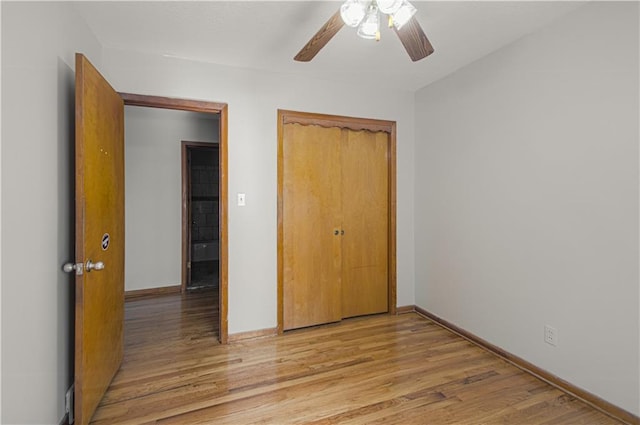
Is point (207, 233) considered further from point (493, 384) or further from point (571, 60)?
point (571, 60)

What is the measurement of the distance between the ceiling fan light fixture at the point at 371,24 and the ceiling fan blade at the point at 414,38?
9 cm

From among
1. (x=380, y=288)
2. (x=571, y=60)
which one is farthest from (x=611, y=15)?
(x=380, y=288)

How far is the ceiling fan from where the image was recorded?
4.88ft

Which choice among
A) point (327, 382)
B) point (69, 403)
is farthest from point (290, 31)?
point (69, 403)

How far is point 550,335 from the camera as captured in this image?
219cm

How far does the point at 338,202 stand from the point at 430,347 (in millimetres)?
1532

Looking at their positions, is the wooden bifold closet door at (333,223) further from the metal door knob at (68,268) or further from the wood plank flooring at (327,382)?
the metal door knob at (68,268)

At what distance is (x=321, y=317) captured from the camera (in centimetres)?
320

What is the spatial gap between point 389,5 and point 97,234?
1.94 meters

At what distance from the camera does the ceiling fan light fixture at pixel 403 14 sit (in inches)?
58.9

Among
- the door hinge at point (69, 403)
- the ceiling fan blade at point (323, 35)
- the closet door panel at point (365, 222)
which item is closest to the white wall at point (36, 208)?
the door hinge at point (69, 403)

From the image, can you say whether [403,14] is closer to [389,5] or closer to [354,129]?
[389,5]

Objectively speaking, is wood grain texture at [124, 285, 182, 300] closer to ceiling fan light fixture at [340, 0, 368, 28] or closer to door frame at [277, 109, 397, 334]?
door frame at [277, 109, 397, 334]

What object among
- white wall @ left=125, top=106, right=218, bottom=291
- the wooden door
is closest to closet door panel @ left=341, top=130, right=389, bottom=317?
the wooden door
